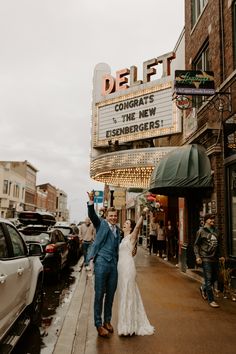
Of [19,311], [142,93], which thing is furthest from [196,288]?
[142,93]

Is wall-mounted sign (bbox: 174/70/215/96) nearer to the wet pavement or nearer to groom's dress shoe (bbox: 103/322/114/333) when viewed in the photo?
the wet pavement

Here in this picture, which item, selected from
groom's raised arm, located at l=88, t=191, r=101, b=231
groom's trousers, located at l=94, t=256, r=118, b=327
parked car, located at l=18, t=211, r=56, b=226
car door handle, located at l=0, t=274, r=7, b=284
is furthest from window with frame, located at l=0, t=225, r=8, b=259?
parked car, located at l=18, t=211, r=56, b=226

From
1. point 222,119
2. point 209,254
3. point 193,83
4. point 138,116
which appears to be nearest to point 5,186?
point 138,116

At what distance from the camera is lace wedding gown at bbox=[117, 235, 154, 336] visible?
212 inches

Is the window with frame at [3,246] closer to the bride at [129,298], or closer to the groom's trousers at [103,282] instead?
the groom's trousers at [103,282]

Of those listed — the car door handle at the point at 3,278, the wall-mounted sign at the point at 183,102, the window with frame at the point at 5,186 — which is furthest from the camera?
the window with frame at the point at 5,186

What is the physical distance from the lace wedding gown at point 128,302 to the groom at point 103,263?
12cm

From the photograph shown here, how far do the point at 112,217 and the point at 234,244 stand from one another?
4.60 meters

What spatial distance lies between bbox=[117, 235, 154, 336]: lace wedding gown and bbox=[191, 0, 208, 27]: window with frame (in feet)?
32.3

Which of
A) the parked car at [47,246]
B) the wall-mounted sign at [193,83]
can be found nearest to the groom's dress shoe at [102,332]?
the parked car at [47,246]

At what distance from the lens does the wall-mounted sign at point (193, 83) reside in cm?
985

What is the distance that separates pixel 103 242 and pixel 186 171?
200 inches

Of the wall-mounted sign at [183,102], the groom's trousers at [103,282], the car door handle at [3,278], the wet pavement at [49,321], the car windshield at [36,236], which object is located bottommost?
the wet pavement at [49,321]

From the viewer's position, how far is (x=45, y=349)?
5199mm
